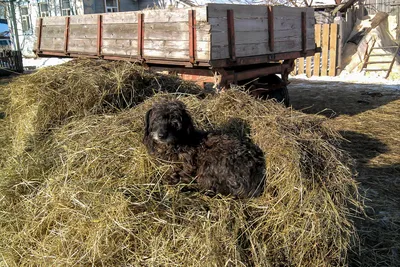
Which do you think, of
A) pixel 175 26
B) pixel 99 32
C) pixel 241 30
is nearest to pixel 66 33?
pixel 99 32

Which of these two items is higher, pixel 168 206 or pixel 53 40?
pixel 53 40

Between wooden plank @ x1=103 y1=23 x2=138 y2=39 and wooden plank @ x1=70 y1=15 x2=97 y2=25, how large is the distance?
46 cm

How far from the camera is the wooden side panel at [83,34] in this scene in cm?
733

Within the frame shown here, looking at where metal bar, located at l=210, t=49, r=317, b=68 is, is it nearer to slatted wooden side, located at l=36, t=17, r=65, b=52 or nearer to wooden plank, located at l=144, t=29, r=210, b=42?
wooden plank, located at l=144, t=29, r=210, b=42

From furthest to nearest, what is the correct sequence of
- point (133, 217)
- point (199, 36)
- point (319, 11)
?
point (319, 11) → point (199, 36) → point (133, 217)

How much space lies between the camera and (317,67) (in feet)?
49.4

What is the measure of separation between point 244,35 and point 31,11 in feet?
74.5

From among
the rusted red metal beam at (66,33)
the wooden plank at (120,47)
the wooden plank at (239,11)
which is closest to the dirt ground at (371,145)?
the wooden plank at (239,11)

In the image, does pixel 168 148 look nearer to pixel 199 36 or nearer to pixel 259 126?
pixel 259 126

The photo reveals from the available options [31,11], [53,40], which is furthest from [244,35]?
[31,11]

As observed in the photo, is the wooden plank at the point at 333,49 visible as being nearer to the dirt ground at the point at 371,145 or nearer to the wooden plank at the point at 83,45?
the dirt ground at the point at 371,145

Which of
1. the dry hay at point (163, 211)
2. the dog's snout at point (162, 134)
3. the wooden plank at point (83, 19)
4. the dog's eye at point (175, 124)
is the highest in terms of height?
the wooden plank at point (83, 19)

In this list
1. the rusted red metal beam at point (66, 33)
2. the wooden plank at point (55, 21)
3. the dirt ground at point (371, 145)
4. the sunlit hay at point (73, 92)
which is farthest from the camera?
the wooden plank at point (55, 21)

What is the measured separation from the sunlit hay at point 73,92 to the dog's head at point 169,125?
1.81m
